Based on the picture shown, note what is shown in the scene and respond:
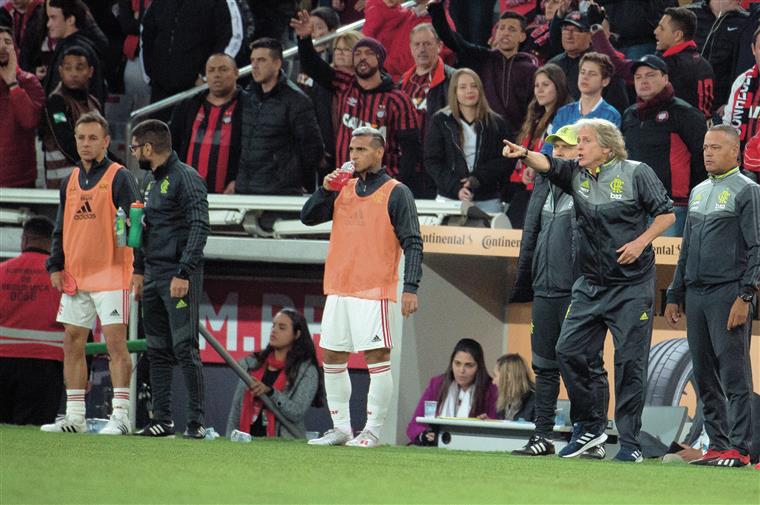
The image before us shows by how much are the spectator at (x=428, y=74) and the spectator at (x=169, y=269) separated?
10.1 ft

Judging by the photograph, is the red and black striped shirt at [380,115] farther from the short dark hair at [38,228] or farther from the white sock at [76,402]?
the white sock at [76,402]

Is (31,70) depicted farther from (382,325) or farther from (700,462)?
(700,462)

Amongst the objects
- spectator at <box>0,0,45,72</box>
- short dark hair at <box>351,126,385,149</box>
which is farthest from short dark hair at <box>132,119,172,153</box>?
spectator at <box>0,0,45,72</box>

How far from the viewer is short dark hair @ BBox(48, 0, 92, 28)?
14.0 meters

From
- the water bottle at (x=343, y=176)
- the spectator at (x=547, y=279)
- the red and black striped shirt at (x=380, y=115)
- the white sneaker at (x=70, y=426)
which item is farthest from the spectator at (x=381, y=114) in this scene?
the white sneaker at (x=70, y=426)

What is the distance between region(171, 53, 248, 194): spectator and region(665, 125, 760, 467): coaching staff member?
510cm

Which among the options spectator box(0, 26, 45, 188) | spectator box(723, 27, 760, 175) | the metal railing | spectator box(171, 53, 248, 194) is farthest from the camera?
the metal railing

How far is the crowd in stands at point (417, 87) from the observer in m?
10.7

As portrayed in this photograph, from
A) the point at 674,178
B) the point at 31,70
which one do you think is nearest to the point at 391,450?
the point at 674,178

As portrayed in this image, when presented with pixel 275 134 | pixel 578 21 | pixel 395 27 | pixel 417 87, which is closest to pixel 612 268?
pixel 578 21

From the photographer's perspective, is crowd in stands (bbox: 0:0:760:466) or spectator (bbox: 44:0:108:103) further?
spectator (bbox: 44:0:108:103)

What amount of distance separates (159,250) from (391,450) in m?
2.18

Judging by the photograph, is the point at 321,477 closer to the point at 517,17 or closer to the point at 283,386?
the point at 283,386

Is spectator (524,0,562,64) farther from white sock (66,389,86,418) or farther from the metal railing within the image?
white sock (66,389,86,418)
